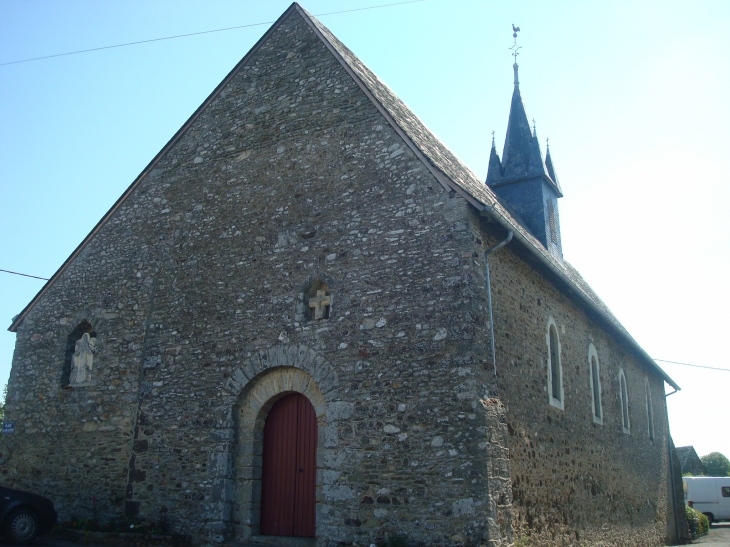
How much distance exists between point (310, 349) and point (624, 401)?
A: 9.85m

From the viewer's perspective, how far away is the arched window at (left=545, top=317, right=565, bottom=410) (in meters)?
11.4

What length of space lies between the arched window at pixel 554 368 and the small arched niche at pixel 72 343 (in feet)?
27.2

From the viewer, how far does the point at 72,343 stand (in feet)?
41.1

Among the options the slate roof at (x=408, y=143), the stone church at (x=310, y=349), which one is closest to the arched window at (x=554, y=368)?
the stone church at (x=310, y=349)

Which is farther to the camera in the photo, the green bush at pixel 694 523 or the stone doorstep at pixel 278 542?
the green bush at pixel 694 523

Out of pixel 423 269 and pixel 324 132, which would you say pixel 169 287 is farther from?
pixel 423 269

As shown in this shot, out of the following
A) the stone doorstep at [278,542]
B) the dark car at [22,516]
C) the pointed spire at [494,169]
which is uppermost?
the pointed spire at [494,169]

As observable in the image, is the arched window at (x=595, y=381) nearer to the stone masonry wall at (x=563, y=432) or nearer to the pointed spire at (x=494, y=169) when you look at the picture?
the stone masonry wall at (x=563, y=432)

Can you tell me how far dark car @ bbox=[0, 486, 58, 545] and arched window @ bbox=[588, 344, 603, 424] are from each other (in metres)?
10.1

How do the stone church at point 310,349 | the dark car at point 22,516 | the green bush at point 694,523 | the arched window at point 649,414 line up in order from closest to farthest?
the stone church at point 310,349, the dark car at point 22,516, the arched window at point 649,414, the green bush at point 694,523

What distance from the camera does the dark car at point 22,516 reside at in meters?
9.74

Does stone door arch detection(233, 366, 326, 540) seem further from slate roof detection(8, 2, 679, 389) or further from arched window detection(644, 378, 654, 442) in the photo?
arched window detection(644, 378, 654, 442)

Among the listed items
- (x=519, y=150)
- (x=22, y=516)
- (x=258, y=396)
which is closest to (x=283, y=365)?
(x=258, y=396)

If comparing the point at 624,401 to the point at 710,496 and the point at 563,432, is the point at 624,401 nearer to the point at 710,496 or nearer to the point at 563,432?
the point at 563,432
